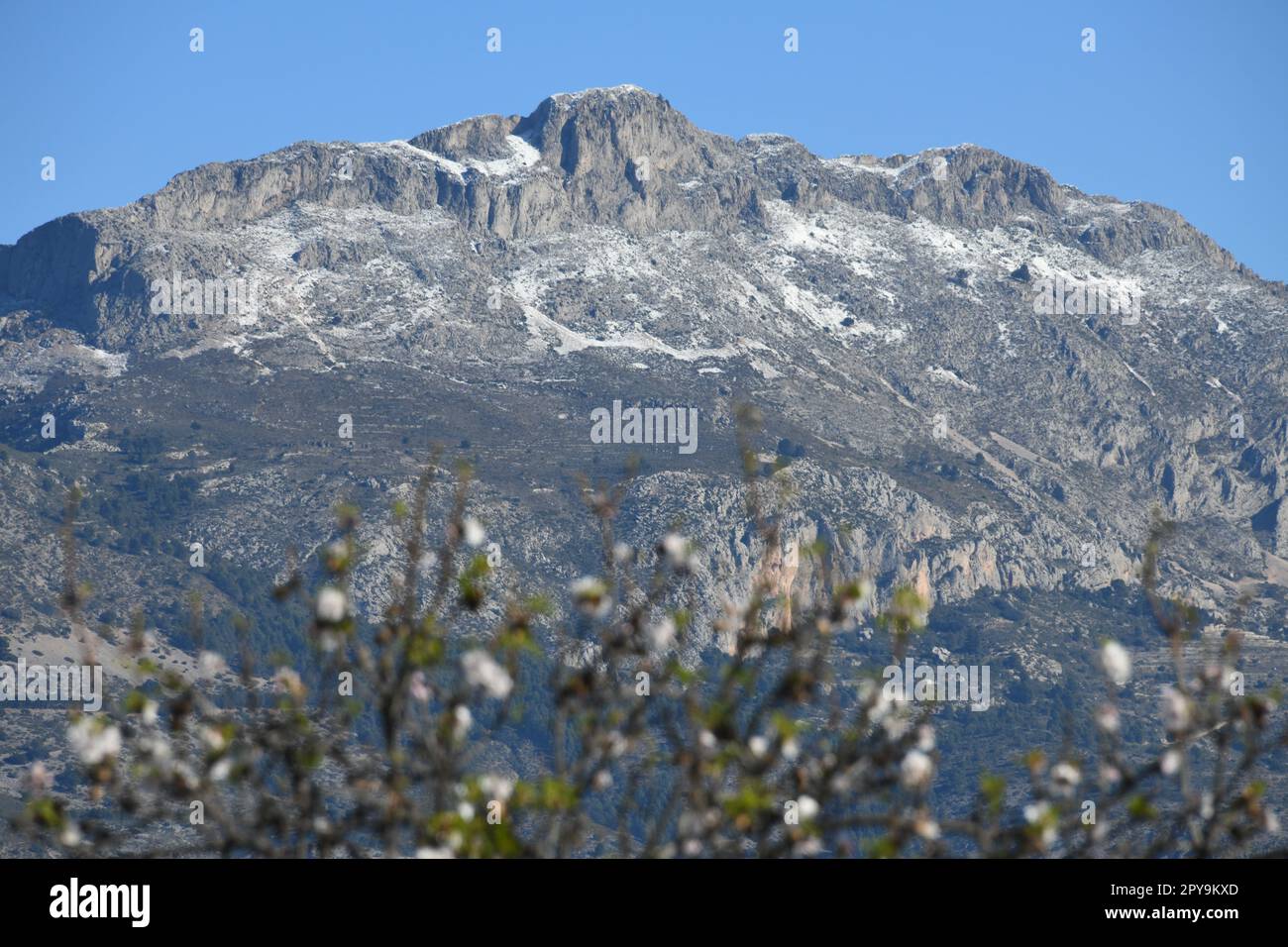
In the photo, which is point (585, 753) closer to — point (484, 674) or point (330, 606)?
point (484, 674)

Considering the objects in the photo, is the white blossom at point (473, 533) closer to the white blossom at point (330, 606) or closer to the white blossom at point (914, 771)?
the white blossom at point (330, 606)

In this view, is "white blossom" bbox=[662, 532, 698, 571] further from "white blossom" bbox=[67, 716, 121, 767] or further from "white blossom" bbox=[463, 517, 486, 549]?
"white blossom" bbox=[67, 716, 121, 767]

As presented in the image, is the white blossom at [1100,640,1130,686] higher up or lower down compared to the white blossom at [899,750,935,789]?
higher up

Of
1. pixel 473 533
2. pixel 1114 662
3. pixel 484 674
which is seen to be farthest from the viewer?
pixel 473 533

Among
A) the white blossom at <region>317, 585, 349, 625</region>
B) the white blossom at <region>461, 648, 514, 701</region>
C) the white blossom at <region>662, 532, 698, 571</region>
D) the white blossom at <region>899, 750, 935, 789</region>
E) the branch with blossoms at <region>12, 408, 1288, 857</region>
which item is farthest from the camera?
the white blossom at <region>662, 532, 698, 571</region>

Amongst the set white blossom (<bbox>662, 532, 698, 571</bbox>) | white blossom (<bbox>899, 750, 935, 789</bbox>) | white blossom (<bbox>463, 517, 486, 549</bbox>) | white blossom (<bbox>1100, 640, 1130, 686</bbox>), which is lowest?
white blossom (<bbox>899, 750, 935, 789</bbox>)

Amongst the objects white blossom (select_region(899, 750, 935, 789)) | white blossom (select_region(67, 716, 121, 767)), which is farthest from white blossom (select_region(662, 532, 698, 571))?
white blossom (select_region(67, 716, 121, 767))

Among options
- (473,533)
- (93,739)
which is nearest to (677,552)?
(473,533)

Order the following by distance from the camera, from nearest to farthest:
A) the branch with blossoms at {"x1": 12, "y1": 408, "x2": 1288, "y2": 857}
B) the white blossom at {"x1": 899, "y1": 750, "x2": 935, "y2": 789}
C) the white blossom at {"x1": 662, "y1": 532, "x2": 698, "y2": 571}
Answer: the branch with blossoms at {"x1": 12, "y1": 408, "x2": 1288, "y2": 857} → the white blossom at {"x1": 899, "y1": 750, "x2": 935, "y2": 789} → the white blossom at {"x1": 662, "y1": 532, "x2": 698, "y2": 571}

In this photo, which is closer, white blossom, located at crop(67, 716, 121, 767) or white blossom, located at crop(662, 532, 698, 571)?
white blossom, located at crop(67, 716, 121, 767)
